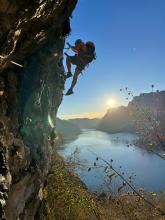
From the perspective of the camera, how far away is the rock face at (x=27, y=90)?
277 inches

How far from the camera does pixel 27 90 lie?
11.6m

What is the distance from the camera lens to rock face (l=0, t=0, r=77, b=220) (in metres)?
7.02

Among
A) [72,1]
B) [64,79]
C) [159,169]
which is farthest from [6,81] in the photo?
[159,169]

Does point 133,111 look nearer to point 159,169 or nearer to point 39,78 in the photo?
point 39,78

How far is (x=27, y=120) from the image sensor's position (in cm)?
1186

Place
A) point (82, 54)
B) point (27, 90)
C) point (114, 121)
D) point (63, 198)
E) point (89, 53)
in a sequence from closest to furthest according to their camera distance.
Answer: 1. point (27, 90)
2. point (82, 54)
3. point (89, 53)
4. point (63, 198)
5. point (114, 121)

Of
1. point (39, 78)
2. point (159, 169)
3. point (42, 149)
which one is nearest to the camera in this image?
point (39, 78)

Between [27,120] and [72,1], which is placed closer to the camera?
[72,1]

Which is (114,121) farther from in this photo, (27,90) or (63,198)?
(27,90)

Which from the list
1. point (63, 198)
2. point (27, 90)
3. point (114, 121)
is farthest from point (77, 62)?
point (114, 121)

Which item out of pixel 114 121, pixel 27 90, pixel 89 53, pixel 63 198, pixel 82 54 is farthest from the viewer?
pixel 114 121

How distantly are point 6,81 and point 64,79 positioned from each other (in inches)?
253

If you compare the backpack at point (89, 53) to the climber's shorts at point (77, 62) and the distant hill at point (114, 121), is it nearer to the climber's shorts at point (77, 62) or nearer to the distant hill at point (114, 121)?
the climber's shorts at point (77, 62)

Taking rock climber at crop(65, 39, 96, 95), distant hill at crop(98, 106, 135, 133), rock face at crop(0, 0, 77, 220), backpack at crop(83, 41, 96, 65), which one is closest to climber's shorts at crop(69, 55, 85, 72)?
rock climber at crop(65, 39, 96, 95)
